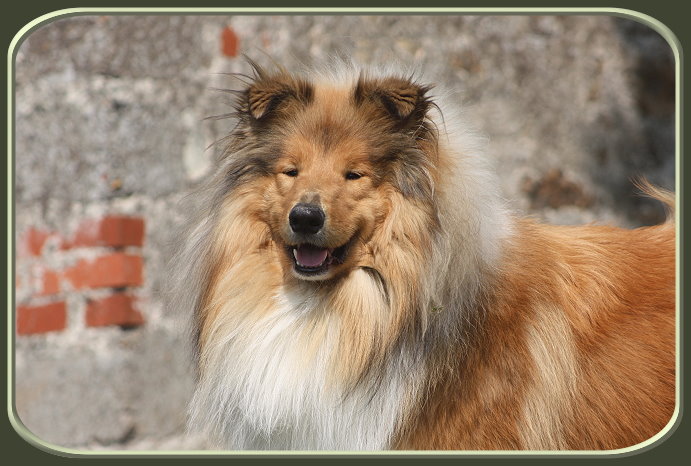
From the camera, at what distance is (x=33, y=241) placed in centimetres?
581

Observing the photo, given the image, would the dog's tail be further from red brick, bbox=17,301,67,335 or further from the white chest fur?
red brick, bbox=17,301,67,335

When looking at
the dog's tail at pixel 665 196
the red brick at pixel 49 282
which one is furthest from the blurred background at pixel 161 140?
the dog's tail at pixel 665 196

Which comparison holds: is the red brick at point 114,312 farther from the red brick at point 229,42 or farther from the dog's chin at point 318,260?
the dog's chin at point 318,260

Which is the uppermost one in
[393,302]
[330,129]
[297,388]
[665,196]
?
[330,129]

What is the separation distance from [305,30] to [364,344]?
279 cm

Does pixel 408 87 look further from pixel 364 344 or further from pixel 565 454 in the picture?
pixel 565 454

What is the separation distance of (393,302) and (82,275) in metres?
2.62

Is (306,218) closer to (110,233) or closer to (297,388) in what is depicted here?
(297,388)

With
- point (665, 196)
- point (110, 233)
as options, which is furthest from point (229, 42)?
point (665, 196)

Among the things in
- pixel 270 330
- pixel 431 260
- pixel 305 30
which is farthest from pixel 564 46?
pixel 270 330

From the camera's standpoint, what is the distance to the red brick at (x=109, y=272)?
5910mm

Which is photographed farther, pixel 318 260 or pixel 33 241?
pixel 33 241

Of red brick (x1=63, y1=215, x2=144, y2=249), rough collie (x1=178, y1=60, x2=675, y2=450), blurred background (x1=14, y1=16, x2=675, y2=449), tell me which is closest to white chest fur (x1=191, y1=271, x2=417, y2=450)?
rough collie (x1=178, y1=60, x2=675, y2=450)

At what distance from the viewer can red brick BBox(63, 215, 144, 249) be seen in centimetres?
599
